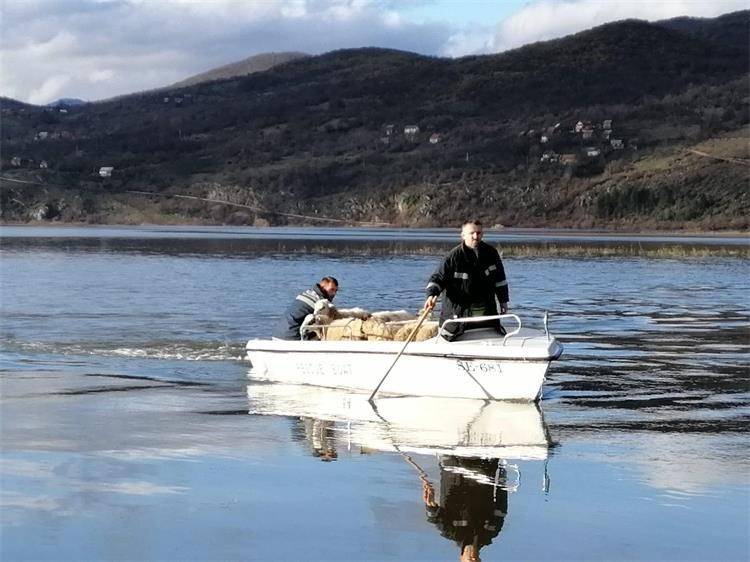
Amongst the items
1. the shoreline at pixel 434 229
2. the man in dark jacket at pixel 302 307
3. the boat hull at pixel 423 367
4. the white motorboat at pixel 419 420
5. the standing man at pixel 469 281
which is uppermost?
the standing man at pixel 469 281

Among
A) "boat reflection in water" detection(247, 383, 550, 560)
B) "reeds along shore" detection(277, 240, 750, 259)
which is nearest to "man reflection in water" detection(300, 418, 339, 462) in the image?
"boat reflection in water" detection(247, 383, 550, 560)

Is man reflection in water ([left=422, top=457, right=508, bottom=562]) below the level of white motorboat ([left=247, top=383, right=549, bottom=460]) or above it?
above

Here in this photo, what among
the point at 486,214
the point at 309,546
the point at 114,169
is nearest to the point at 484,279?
the point at 309,546

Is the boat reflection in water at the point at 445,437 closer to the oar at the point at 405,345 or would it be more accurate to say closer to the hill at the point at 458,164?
the oar at the point at 405,345

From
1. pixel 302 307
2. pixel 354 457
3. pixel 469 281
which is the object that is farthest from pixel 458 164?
pixel 354 457

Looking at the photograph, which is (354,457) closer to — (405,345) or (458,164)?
(405,345)

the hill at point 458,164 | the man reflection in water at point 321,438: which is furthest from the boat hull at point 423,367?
the hill at point 458,164

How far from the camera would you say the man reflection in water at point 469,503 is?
30.0 feet

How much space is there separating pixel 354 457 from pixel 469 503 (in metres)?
2.01

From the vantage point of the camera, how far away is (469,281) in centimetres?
1469

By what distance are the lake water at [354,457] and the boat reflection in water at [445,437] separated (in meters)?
0.03

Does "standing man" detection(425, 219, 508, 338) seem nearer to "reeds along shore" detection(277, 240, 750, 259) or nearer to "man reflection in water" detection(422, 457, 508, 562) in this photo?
"man reflection in water" detection(422, 457, 508, 562)

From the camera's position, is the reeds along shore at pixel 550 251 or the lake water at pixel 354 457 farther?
the reeds along shore at pixel 550 251

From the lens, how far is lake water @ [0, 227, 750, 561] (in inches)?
356
